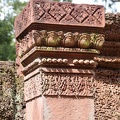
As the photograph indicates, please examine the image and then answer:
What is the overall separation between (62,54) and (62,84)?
124mm

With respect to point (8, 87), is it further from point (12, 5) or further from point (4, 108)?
point (12, 5)

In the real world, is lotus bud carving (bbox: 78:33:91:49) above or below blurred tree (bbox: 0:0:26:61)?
below

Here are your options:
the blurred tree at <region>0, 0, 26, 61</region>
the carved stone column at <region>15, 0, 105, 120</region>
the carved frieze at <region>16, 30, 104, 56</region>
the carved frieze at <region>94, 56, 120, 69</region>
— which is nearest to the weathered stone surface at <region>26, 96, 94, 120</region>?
the carved stone column at <region>15, 0, 105, 120</region>

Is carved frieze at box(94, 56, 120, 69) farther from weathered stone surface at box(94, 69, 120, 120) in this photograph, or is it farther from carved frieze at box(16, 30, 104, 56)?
carved frieze at box(16, 30, 104, 56)

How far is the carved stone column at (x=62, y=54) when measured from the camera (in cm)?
173

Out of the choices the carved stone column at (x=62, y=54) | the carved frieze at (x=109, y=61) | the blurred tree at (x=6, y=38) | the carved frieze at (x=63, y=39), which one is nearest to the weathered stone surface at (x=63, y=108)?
the carved stone column at (x=62, y=54)

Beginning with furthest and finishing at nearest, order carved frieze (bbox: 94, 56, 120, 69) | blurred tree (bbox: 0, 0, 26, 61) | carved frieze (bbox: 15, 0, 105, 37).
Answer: blurred tree (bbox: 0, 0, 26, 61)
carved frieze (bbox: 94, 56, 120, 69)
carved frieze (bbox: 15, 0, 105, 37)

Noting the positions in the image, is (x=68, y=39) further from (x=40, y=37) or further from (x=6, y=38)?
(x=6, y=38)

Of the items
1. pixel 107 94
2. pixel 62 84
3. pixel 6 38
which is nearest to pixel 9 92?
pixel 107 94

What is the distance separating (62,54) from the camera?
1.78 meters

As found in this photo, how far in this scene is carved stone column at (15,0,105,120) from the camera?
1.73 metres

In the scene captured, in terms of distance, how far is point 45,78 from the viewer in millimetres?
1759

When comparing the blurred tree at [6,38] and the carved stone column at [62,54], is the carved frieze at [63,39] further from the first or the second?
the blurred tree at [6,38]

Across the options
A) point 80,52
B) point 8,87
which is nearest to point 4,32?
point 8,87
